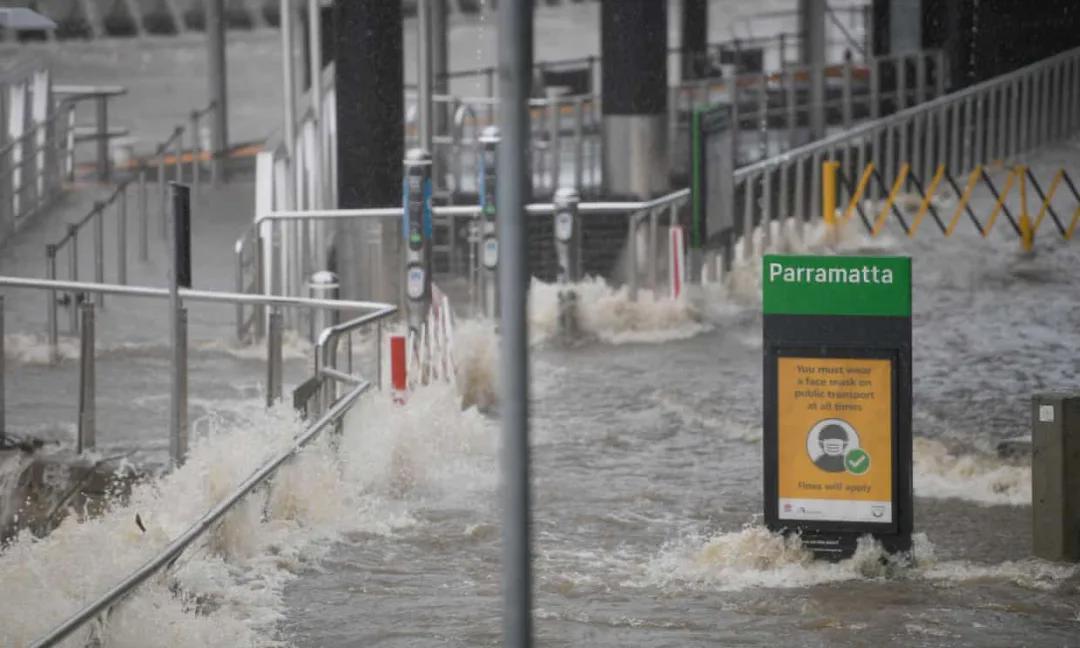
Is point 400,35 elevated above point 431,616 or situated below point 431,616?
above

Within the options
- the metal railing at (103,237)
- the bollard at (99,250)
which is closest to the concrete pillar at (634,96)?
the metal railing at (103,237)

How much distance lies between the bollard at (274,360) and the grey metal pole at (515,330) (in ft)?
20.6

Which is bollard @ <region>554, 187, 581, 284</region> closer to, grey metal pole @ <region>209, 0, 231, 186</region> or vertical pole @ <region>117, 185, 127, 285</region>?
vertical pole @ <region>117, 185, 127, 285</region>

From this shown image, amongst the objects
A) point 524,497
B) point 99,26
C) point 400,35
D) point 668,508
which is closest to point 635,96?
point 400,35

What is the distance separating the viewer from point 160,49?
265 ft

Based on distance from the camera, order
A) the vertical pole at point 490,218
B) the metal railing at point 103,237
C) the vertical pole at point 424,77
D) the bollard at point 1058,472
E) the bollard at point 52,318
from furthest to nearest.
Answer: the vertical pole at point 424,77 < the metal railing at point 103,237 < the vertical pole at point 490,218 < the bollard at point 52,318 < the bollard at point 1058,472

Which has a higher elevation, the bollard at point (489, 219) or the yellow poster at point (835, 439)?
the bollard at point (489, 219)

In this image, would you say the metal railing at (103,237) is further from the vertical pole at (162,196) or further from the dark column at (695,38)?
the dark column at (695,38)

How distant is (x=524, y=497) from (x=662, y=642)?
3542mm

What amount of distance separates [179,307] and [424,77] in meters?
9.22

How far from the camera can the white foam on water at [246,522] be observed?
25.4 feet

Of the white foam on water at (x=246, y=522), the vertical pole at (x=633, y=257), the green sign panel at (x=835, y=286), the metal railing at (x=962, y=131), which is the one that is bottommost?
the white foam on water at (x=246, y=522)

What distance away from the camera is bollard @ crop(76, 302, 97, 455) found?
461 inches

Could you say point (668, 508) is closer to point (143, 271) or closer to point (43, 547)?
point (43, 547)
